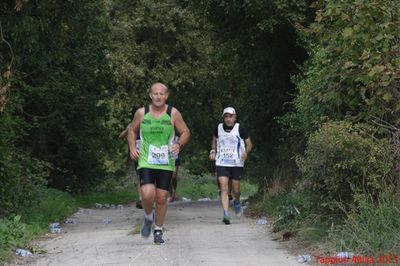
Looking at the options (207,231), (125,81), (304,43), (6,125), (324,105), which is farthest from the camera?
(125,81)

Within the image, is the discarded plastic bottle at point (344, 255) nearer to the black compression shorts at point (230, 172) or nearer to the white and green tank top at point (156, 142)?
the white and green tank top at point (156, 142)

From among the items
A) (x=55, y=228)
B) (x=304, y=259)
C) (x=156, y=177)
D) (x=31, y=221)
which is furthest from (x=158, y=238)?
(x=31, y=221)

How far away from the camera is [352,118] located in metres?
9.11

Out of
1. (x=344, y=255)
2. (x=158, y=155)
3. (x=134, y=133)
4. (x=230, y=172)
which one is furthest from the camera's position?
(x=230, y=172)

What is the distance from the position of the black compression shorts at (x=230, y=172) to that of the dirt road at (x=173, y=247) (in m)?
0.81

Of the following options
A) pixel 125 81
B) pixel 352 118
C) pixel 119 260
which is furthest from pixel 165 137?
pixel 125 81

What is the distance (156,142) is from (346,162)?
245cm

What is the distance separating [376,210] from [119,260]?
2.97 m

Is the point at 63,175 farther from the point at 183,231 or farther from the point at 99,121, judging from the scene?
the point at 183,231

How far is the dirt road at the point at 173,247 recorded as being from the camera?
8023 mm

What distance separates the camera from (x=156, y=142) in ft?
30.1

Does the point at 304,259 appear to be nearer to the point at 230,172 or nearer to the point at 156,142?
the point at 156,142

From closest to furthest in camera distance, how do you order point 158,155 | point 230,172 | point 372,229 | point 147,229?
point 372,229 → point 158,155 → point 147,229 → point 230,172

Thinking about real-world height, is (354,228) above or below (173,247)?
above
